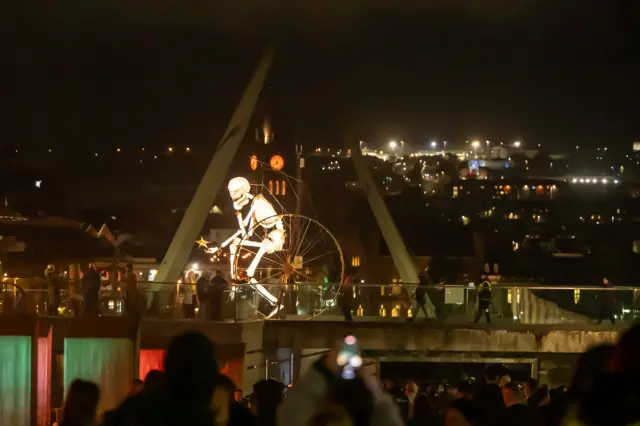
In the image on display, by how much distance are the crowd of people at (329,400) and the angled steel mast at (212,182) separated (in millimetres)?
20040

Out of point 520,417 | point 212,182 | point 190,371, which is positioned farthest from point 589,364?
point 212,182

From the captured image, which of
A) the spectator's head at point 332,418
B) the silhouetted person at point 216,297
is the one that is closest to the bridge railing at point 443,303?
the silhouetted person at point 216,297

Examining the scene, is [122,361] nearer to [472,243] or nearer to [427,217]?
[472,243]

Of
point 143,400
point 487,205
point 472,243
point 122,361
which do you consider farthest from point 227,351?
point 487,205

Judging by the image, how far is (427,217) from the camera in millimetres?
90062

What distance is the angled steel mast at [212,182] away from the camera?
97.1 ft

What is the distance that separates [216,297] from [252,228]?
2.48 m

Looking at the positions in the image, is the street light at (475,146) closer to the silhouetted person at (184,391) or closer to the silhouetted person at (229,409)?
the silhouetted person at (229,409)

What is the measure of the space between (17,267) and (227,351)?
80.7ft

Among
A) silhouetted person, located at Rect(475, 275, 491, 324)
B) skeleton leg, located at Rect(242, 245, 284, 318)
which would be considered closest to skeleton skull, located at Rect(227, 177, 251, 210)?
skeleton leg, located at Rect(242, 245, 284, 318)

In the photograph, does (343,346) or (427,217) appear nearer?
(343,346)

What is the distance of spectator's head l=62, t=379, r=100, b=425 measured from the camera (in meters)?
6.98

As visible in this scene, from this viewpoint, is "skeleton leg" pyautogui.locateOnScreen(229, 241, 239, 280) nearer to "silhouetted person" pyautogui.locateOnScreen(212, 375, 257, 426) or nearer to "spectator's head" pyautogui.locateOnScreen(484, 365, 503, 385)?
"spectator's head" pyautogui.locateOnScreen(484, 365, 503, 385)

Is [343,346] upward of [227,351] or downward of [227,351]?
upward
